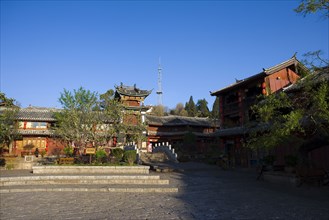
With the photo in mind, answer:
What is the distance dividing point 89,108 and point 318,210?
55.2 feet

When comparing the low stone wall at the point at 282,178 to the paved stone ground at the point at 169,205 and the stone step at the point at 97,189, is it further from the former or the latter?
the stone step at the point at 97,189

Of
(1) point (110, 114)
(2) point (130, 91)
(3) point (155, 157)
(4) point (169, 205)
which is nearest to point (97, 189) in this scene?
(4) point (169, 205)

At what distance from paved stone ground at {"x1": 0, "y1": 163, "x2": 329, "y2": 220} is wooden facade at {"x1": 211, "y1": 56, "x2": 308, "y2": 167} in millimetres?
13504

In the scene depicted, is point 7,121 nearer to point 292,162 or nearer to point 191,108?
point 292,162

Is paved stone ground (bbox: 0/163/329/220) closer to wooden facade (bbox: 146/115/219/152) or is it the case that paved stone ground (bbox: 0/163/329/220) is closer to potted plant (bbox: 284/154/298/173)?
potted plant (bbox: 284/154/298/173)

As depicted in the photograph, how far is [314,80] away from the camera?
8156 millimetres

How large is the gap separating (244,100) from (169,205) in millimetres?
19599

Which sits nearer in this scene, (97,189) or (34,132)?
(97,189)

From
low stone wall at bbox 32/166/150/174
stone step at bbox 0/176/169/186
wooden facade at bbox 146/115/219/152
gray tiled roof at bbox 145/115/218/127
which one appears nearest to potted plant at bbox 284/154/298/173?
stone step at bbox 0/176/169/186

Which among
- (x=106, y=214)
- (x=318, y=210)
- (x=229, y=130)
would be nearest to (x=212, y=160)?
(x=229, y=130)

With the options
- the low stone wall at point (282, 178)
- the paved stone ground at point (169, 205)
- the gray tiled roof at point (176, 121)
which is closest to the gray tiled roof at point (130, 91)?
the gray tiled roof at point (176, 121)

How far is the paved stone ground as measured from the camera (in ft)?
21.6

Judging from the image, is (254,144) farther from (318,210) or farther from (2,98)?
(2,98)

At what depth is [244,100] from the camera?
25391mm
